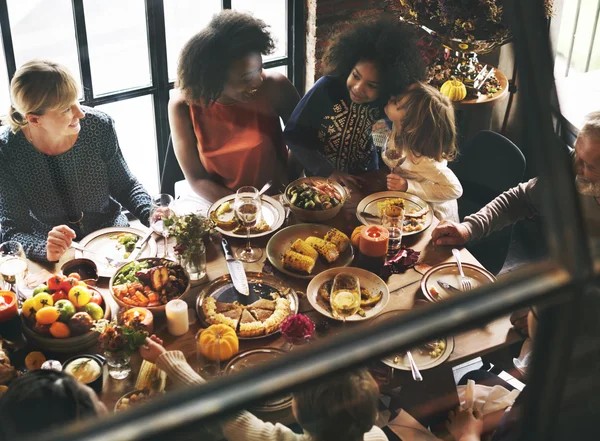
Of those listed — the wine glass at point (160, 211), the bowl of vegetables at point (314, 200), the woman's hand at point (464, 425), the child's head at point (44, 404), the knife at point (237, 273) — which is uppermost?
the child's head at point (44, 404)

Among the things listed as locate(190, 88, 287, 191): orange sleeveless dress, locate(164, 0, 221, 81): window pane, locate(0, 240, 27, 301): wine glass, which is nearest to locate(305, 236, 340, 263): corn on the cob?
locate(190, 88, 287, 191): orange sleeveless dress

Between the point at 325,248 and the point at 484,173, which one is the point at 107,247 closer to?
the point at 325,248

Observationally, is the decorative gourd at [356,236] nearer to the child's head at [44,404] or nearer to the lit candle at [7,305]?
the lit candle at [7,305]

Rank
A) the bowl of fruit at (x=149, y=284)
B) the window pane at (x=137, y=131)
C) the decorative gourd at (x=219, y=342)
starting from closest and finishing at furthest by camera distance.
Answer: the decorative gourd at (x=219, y=342)
the bowl of fruit at (x=149, y=284)
the window pane at (x=137, y=131)

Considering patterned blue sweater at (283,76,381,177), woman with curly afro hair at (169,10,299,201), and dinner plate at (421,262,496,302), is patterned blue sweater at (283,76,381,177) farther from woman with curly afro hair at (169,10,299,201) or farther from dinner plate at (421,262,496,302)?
dinner plate at (421,262,496,302)

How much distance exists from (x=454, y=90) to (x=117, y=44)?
3.41ft

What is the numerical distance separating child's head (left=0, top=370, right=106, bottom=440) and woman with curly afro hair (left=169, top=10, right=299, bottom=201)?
1484mm

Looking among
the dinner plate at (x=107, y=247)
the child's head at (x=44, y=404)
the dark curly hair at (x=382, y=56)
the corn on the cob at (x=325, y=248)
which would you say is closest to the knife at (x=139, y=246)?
the dinner plate at (x=107, y=247)

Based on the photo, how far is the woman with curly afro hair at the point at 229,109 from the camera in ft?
5.82

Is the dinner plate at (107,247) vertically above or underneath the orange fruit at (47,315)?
underneath

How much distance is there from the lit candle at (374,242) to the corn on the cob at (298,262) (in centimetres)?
11

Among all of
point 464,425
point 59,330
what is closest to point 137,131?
point 59,330

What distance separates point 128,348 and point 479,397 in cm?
72

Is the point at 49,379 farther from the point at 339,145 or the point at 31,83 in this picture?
the point at 339,145
